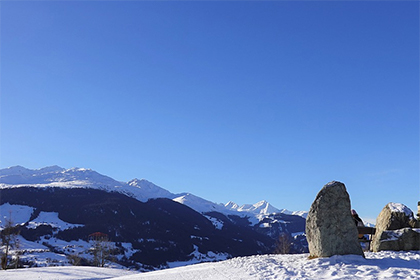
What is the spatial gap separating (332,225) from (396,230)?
6.36 meters

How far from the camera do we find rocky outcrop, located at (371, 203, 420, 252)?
1917 cm

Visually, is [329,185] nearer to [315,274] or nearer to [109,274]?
[315,274]

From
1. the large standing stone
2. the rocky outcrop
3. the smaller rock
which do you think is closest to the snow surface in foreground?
the large standing stone

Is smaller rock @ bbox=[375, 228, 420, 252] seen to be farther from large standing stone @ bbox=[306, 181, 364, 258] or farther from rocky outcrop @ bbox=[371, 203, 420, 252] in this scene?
large standing stone @ bbox=[306, 181, 364, 258]

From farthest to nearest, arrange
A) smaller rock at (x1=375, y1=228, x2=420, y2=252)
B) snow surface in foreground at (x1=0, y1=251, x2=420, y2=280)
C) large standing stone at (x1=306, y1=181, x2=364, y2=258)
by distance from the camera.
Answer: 1. smaller rock at (x1=375, y1=228, x2=420, y2=252)
2. large standing stone at (x1=306, y1=181, x2=364, y2=258)
3. snow surface in foreground at (x1=0, y1=251, x2=420, y2=280)

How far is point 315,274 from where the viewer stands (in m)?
14.0

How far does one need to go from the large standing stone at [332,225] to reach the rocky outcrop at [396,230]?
4.37 m

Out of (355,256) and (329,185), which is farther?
(329,185)

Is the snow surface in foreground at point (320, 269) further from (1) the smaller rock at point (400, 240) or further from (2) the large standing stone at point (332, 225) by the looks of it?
A: (1) the smaller rock at point (400, 240)

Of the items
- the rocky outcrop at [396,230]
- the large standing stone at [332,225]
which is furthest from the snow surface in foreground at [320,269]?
the rocky outcrop at [396,230]

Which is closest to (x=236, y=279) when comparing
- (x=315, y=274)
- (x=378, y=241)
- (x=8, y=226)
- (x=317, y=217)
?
(x=315, y=274)

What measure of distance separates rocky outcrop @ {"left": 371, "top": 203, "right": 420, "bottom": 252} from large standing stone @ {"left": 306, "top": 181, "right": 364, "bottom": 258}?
14.3ft

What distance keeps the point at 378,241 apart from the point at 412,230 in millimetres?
2018

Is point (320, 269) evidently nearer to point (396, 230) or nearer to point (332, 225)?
point (332, 225)
